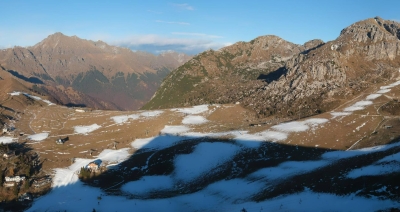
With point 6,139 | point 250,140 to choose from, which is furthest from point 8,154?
point 250,140

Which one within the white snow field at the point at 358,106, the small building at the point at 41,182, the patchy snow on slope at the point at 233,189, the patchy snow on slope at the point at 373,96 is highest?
the patchy snow on slope at the point at 373,96

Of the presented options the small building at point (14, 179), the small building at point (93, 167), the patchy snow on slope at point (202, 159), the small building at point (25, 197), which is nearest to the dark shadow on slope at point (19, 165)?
the small building at point (25, 197)

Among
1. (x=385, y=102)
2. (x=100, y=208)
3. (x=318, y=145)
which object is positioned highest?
(x=385, y=102)

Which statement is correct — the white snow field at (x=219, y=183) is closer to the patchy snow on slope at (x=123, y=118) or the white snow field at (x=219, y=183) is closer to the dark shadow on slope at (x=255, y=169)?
the dark shadow on slope at (x=255, y=169)

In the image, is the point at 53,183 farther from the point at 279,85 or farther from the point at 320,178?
the point at 279,85

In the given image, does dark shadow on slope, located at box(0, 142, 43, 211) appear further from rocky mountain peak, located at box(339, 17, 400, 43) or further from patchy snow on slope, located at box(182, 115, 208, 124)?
rocky mountain peak, located at box(339, 17, 400, 43)

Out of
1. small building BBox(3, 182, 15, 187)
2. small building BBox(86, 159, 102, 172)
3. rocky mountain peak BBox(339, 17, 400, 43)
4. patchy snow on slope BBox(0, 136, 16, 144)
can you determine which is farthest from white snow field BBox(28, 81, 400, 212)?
rocky mountain peak BBox(339, 17, 400, 43)

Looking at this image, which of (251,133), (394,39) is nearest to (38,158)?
(251,133)
